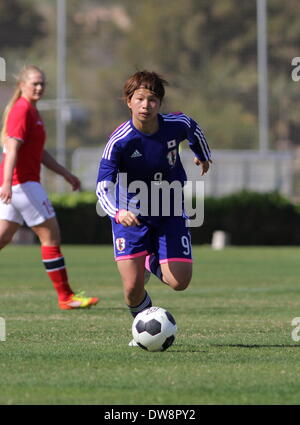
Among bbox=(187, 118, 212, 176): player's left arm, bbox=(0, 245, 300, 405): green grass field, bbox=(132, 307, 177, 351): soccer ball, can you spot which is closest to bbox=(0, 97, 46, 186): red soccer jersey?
bbox=(0, 245, 300, 405): green grass field

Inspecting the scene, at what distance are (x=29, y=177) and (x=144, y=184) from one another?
300cm

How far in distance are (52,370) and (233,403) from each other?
1550 millimetres

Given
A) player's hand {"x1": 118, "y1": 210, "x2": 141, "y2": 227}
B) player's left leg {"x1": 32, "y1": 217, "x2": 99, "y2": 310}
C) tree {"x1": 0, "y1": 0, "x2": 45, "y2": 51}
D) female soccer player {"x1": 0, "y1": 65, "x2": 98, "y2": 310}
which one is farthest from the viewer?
tree {"x1": 0, "y1": 0, "x2": 45, "y2": 51}

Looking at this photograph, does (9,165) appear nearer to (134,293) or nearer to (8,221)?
(8,221)

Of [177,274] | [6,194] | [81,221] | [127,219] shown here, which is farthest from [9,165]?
[81,221]

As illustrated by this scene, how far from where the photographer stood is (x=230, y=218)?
31953 millimetres

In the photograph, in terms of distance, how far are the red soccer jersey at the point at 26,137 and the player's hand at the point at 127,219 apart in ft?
10.7

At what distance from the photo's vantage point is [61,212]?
3212cm

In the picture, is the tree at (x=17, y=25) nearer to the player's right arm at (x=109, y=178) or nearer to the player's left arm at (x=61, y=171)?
the player's left arm at (x=61, y=171)

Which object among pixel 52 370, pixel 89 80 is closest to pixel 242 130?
pixel 89 80

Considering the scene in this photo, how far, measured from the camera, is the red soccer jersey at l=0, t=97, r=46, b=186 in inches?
431

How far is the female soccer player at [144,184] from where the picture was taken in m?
8.31

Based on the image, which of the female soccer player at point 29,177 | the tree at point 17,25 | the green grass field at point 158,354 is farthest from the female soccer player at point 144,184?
the tree at point 17,25

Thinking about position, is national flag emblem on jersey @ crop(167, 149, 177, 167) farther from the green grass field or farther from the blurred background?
the blurred background
